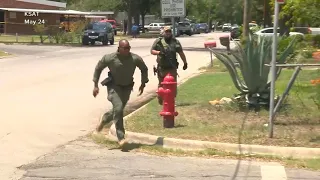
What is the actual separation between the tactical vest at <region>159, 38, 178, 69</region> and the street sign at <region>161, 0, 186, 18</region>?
1.40 metres

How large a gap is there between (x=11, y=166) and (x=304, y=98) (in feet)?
23.8

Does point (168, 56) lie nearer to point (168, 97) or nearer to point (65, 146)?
point (168, 97)

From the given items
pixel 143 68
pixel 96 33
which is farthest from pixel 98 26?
pixel 143 68

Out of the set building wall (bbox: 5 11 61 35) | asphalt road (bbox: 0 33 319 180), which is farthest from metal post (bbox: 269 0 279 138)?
building wall (bbox: 5 11 61 35)

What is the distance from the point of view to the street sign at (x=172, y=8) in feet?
41.8

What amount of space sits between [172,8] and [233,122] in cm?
364

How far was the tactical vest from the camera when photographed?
11375 mm

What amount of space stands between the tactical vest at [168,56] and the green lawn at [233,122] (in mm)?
977

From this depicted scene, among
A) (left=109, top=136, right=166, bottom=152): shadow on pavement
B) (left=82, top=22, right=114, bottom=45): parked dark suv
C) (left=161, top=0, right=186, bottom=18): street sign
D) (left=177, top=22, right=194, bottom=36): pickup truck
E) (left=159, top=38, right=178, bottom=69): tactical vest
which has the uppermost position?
(left=161, top=0, right=186, bottom=18): street sign

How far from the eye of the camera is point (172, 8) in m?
12.8

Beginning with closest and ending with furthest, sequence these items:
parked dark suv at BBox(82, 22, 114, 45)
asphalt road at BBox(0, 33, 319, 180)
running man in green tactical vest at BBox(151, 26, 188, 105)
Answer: asphalt road at BBox(0, 33, 319, 180)
running man in green tactical vest at BBox(151, 26, 188, 105)
parked dark suv at BBox(82, 22, 114, 45)

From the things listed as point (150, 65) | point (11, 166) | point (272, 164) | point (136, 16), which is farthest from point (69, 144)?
point (136, 16)

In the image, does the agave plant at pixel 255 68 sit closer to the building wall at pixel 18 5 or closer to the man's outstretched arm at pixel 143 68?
the man's outstretched arm at pixel 143 68

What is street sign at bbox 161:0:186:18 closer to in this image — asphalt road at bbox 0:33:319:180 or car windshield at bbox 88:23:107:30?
asphalt road at bbox 0:33:319:180
